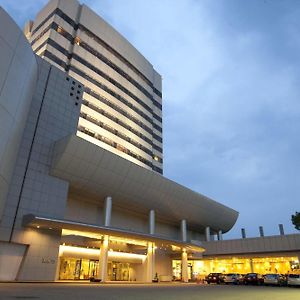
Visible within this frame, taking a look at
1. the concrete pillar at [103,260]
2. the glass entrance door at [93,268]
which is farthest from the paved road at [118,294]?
the glass entrance door at [93,268]

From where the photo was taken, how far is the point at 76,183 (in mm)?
37406

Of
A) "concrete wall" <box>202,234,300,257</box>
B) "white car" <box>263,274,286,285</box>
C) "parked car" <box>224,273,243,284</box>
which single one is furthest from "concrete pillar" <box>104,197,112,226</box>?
"concrete wall" <box>202,234,300,257</box>

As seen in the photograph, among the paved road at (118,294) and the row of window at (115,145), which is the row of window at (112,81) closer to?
the row of window at (115,145)

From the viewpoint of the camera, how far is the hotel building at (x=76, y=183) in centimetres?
2820

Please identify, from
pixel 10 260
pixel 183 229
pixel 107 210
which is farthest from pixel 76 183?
pixel 183 229

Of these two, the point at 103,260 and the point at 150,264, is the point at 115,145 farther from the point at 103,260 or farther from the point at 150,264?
the point at 103,260

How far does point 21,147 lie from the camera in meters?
32.4

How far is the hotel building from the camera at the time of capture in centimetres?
2820

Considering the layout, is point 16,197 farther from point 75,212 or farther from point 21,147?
point 75,212

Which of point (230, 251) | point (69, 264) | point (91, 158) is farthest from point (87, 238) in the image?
point (230, 251)

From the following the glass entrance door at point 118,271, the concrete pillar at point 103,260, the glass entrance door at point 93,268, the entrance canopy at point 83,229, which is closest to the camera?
the entrance canopy at point 83,229

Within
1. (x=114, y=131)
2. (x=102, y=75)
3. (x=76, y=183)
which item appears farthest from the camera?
(x=102, y=75)

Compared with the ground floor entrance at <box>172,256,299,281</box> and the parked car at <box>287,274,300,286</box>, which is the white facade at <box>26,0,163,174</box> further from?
the parked car at <box>287,274,300,286</box>

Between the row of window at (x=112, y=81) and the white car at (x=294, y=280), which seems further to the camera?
the row of window at (x=112, y=81)
